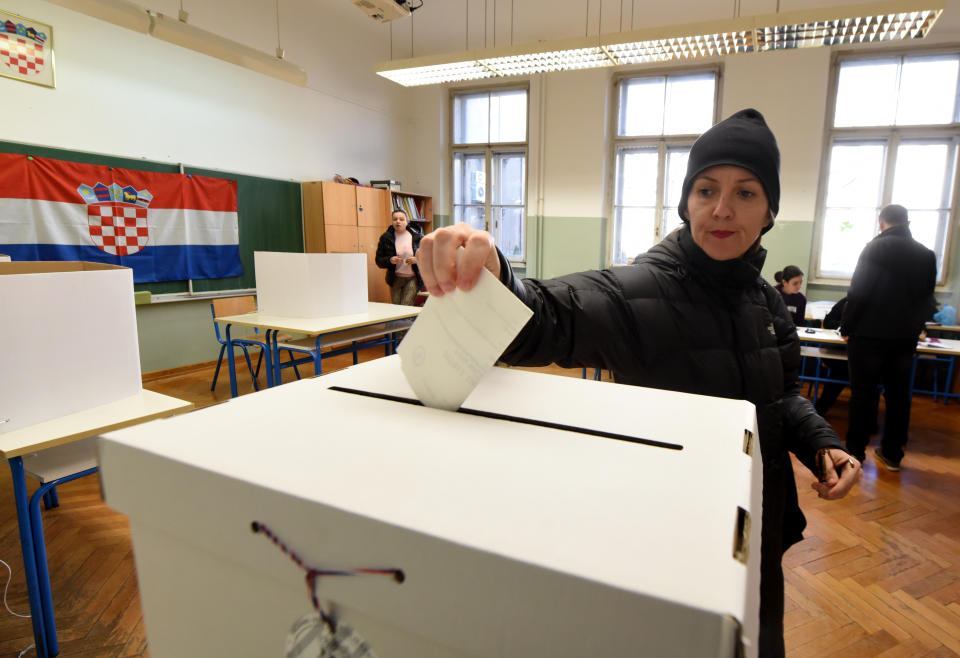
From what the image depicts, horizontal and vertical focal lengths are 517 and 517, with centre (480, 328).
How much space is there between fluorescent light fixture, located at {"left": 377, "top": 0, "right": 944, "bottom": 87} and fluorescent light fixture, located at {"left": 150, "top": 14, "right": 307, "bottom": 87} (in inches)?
34.3

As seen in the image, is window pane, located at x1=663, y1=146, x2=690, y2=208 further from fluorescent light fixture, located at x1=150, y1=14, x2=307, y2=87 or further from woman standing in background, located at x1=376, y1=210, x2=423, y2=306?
fluorescent light fixture, located at x1=150, y1=14, x2=307, y2=87

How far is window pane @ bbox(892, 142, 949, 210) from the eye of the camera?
5.36 m

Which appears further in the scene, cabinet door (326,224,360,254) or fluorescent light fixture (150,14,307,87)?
cabinet door (326,224,360,254)

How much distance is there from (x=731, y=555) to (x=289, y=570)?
25 cm

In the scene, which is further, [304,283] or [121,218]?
[121,218]

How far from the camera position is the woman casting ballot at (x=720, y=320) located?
895mm

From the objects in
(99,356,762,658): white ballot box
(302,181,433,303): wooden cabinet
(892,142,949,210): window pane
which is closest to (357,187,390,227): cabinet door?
(302,181,433,303): wooden cabinet

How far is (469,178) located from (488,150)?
1.53 feet

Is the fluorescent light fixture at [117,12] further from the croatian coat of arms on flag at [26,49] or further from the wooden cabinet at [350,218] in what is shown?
the wooden cabinet at [350,218]

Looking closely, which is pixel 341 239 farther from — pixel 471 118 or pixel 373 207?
pixel 471 118

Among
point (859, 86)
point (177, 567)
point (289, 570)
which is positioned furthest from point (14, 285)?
point (859, 86)

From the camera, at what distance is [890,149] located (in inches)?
214

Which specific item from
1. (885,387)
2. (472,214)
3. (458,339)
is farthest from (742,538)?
(472,214)

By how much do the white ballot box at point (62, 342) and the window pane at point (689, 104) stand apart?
20.1 ft
